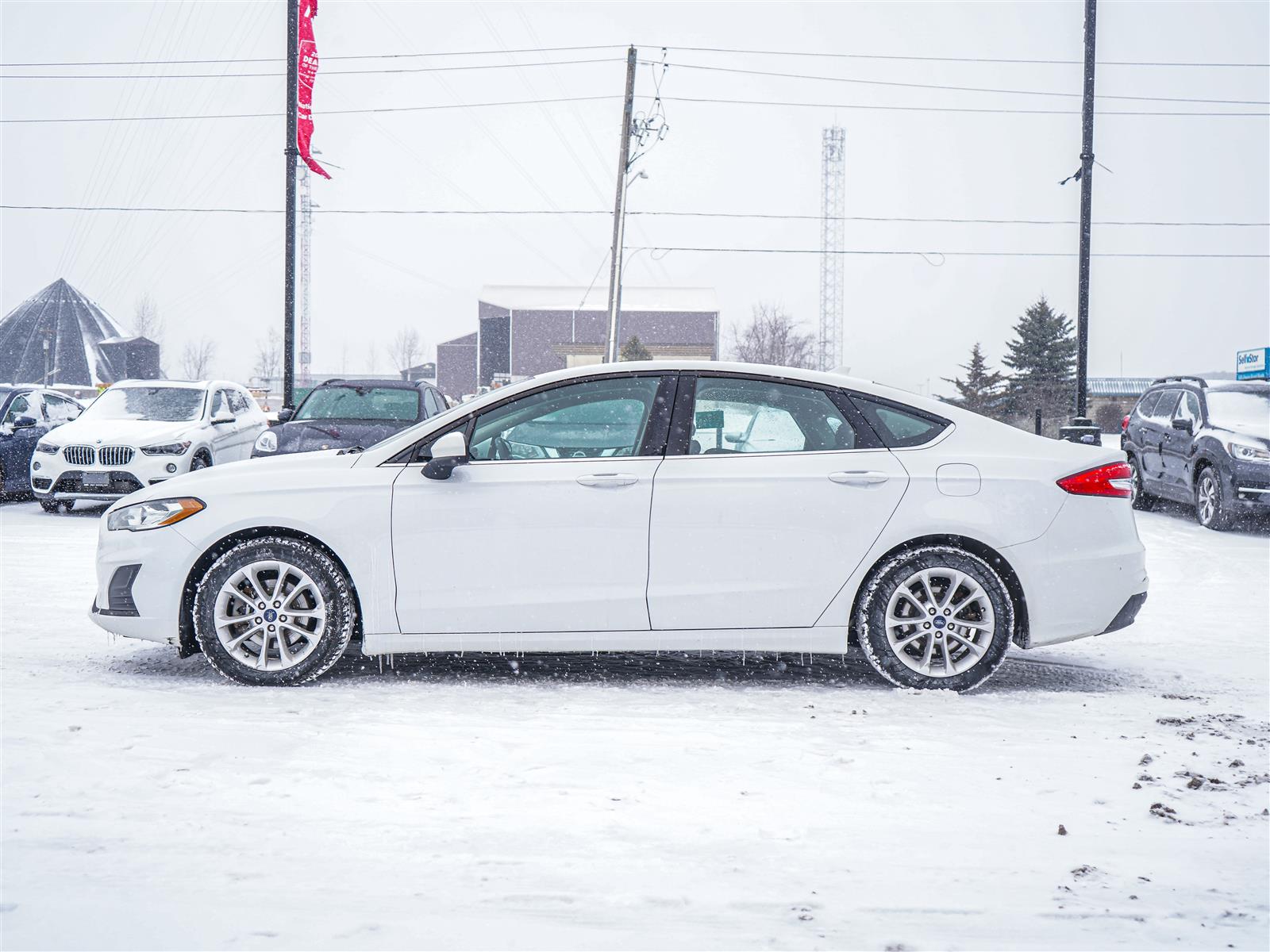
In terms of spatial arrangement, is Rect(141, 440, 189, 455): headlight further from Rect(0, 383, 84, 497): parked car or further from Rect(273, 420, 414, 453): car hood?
Rect(0, 383, 84, 497): parked car

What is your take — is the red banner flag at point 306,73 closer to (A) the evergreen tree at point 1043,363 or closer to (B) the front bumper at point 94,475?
(B) the front bumper at point 94,475

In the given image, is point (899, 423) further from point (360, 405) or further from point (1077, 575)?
point (360, 405)

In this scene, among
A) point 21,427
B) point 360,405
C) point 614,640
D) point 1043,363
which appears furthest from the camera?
point 1043,363

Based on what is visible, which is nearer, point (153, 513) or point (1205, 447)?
point (153, 513)

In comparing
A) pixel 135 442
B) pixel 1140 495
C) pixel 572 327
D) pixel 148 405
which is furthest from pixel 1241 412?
pixel 572 327

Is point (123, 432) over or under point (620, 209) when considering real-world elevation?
under

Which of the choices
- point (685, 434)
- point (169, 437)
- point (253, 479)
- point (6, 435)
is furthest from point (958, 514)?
point (6, 435)

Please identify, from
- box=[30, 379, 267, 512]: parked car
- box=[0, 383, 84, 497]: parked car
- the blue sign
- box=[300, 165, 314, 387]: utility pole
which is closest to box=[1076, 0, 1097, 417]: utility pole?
the blue sign

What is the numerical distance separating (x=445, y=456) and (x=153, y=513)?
56.7 inches

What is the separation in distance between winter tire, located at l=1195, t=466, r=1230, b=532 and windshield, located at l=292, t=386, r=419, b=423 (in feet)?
29.3

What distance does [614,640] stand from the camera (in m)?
5.34

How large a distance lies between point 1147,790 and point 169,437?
482 inches

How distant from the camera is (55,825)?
3.62 meters

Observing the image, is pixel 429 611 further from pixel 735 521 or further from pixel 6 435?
pixel 6 435
